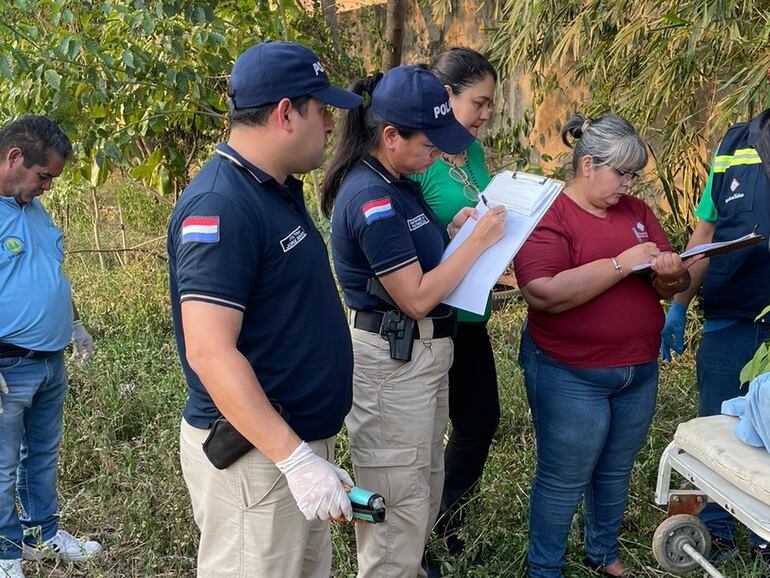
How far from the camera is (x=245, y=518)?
195 cm

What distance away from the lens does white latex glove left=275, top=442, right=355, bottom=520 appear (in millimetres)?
1761

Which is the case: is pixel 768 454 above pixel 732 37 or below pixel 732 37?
below

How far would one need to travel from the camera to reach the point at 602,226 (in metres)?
2.70

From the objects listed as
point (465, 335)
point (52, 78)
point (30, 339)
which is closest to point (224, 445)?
point (465, 335)

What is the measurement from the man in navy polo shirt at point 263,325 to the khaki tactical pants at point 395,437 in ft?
1.23

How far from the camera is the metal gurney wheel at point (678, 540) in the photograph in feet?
8.74

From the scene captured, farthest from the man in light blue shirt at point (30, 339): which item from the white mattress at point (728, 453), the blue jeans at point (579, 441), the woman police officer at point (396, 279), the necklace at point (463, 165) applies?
the white mattress at point (728, 453)

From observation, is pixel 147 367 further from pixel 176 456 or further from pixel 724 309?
pixel 724 309

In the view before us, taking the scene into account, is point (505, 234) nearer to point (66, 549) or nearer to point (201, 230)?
point (201, 230)

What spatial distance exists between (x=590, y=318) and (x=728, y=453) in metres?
0.62

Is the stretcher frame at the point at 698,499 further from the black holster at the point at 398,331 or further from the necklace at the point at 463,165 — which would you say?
the necklace at the point at 463,165

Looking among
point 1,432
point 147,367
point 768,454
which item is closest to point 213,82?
point 147,367

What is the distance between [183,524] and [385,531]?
116cm

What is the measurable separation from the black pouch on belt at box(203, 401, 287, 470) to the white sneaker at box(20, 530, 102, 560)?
5.34 feet
